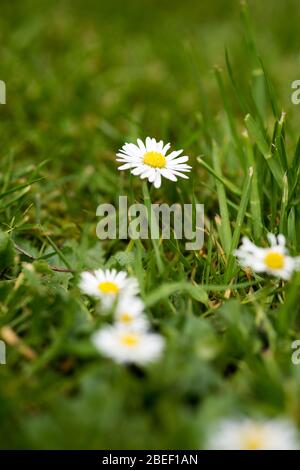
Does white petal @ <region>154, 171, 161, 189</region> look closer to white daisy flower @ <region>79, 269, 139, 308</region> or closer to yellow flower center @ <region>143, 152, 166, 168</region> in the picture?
yellow flower center @ <region>143, 152, 166, 168</region>

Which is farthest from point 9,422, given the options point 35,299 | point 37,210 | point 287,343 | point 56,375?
point 37,210

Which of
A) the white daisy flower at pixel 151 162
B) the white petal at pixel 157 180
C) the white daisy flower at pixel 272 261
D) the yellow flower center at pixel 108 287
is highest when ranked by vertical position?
the white daisy flower at pixel 151 162

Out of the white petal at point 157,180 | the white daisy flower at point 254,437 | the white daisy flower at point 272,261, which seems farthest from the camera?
the white petal at point 157,180

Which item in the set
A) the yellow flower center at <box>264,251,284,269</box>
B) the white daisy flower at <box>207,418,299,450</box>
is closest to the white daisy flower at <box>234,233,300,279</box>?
the yellow flower center at <box>264,251,284,269</box>

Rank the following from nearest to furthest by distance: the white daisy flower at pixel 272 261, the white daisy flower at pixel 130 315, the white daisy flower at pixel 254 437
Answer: the white daisy flower at pixel 254 437, the white daisy flower at pixel 130 315, the white daisy flower at pixel 272 261

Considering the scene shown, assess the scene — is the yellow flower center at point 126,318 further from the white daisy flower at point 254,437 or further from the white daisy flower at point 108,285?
the white daisy flower at point 254,437

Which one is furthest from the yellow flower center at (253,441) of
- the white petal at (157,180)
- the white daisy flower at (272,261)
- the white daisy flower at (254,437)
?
the white petal at (157,180)

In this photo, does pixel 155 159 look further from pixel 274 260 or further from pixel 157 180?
pixel 274 260
